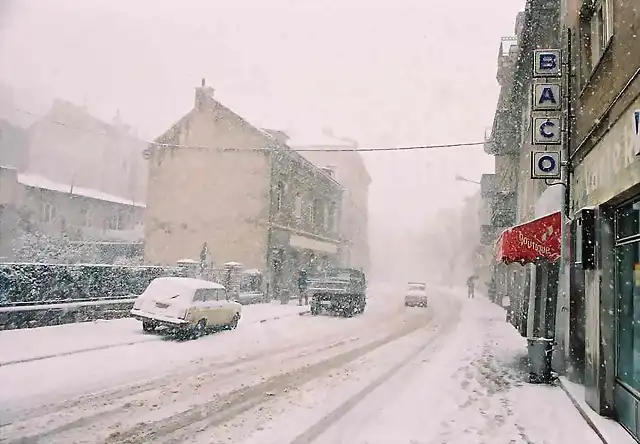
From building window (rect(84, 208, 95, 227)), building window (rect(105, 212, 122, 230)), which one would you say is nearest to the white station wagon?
building window (rect(84, 208, 95, 227))

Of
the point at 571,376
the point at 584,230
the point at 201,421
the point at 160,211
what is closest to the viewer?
the point at 201,421

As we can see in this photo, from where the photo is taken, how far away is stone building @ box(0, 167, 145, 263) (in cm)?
3591

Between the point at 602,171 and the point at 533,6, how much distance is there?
425 inches

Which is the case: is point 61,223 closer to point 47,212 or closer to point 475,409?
point 47,212

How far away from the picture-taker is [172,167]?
3378cm

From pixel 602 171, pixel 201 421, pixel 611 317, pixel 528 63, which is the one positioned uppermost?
pixel 528 63

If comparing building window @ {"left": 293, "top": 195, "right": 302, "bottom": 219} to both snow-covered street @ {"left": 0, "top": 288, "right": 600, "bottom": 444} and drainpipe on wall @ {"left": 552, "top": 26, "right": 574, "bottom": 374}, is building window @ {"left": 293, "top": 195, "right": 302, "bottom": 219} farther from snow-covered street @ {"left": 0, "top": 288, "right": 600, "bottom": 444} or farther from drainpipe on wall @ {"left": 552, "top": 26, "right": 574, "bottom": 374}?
drainpipe on wall @ {"left": 552, "top": 26, "right": 574, "bottom": 374}

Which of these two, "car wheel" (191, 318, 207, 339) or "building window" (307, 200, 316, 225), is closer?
"car wheel" (191, 318, 207, 339)

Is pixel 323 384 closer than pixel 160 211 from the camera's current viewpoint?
Yes

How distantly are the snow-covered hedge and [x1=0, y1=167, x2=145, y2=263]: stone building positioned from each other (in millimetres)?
14770

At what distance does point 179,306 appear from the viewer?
16000 millimetres

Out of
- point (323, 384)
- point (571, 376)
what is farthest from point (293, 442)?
point (571, 376)

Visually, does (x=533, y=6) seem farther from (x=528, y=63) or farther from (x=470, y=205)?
(x=470, y=205)

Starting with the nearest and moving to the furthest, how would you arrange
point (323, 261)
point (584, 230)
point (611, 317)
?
point (611, 317), point (584, 230), point (323, 261)
